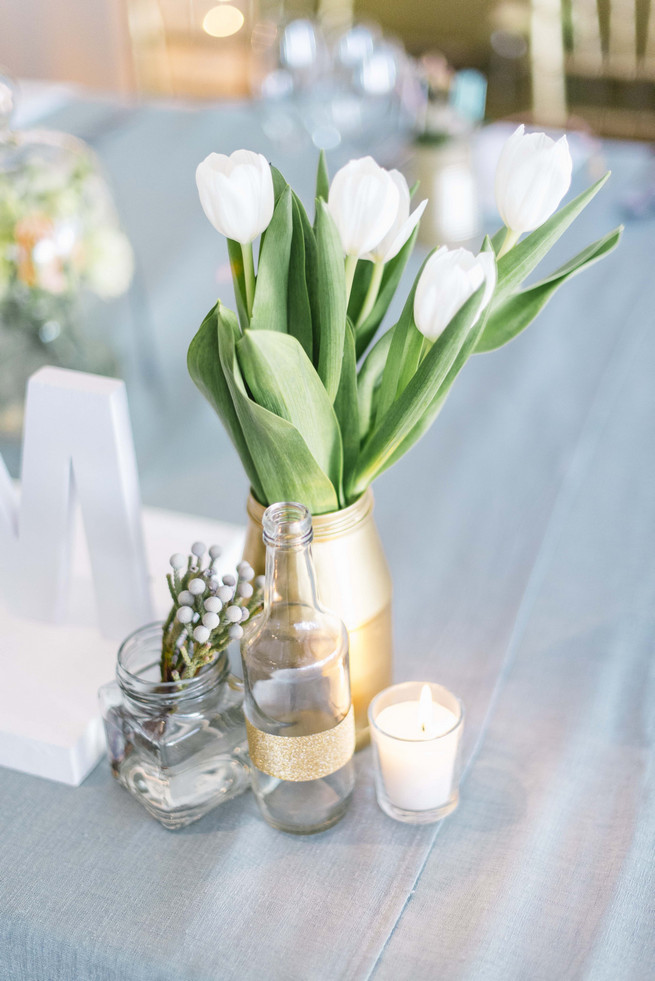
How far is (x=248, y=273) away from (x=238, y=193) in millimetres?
70

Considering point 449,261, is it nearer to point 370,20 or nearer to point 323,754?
point 323,754

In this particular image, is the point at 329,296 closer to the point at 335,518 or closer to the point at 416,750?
the point at 335,518

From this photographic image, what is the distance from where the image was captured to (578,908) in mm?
594

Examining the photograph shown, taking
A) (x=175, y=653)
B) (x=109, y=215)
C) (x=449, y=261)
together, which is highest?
(x=449, y=261)

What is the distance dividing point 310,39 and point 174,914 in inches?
57.0

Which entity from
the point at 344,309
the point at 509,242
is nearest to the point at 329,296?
the point at 344,309

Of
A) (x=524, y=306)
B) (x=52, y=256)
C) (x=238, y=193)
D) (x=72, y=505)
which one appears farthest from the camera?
(x=52, y=256)

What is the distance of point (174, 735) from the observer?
624 millimetres

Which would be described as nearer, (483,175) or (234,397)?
(234,397)

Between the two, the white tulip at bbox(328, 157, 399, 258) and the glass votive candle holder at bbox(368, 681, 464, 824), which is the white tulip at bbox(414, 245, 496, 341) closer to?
the white tulip at bbox(328, 157, 399, 258)

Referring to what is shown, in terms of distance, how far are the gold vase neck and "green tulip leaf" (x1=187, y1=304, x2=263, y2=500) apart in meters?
0.01

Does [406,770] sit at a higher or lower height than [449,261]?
lower

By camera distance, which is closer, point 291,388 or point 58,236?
point 291,388

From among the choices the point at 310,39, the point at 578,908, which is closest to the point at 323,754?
the point at 578,908
